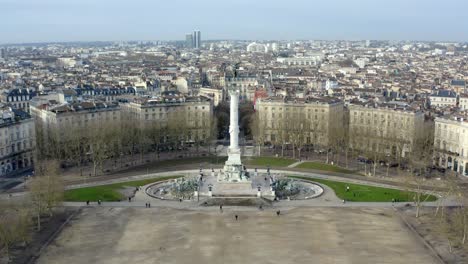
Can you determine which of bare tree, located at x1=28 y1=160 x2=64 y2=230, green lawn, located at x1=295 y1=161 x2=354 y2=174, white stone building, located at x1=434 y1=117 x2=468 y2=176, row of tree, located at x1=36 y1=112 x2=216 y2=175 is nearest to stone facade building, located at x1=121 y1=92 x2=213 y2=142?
row of tree, located at x1=36 y1=112 x2=216 y2=175

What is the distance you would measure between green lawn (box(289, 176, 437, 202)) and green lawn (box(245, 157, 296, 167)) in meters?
19.0

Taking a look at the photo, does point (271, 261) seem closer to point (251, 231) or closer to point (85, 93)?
point (251, 231)

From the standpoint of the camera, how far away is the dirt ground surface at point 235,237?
6009cm

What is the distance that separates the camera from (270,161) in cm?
11575

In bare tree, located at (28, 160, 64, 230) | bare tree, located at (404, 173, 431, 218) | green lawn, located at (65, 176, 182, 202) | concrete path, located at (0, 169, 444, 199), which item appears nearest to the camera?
bare tree, located at (28, 160, 64, 230)

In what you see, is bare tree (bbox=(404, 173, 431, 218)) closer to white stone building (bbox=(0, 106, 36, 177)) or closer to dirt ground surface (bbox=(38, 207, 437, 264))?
dirt ground surface (bbox=(38, 207, 437, 264))

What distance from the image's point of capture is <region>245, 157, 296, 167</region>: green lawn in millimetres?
112719

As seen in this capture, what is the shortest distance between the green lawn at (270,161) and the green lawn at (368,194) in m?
19.0

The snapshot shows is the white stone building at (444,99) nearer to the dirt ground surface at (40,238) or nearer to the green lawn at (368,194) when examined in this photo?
the green lawn at (368,194)

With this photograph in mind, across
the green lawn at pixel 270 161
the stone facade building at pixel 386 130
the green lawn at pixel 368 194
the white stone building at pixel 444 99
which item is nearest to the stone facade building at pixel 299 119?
the stone facade building at pixel 386 130

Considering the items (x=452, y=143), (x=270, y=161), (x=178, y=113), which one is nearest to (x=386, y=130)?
(x=452, y=143)

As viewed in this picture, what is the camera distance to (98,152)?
351 ft

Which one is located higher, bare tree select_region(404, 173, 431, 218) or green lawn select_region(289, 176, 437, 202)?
bare tree select_region(404, 173, 431, 218)

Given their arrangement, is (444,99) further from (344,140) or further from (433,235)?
(433,235)
